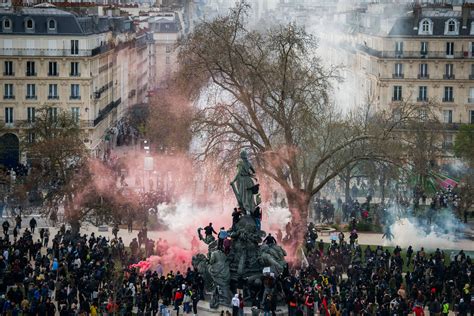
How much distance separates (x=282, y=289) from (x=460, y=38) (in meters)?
44.5

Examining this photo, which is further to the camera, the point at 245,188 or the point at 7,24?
the point at 7,24

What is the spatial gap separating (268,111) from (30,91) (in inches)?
1078

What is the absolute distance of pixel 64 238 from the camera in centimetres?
5016

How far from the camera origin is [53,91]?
7938 cm

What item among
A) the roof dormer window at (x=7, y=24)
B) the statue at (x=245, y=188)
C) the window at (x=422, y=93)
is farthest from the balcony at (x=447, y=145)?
the statue at (x=245, y=188)

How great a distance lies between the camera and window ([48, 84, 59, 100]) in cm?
7919

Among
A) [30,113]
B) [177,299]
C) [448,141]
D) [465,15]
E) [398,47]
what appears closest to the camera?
[177,299]

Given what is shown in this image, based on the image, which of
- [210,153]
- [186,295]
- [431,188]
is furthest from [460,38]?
[186,295]

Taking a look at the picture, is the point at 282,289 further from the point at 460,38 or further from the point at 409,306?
the point at 460,38

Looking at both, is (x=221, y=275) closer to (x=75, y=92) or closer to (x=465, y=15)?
(x=75, y=92)

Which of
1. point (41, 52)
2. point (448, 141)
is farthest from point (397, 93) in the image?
point (41, 52)

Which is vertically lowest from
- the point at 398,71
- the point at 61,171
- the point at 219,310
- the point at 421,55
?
the point at 219,310

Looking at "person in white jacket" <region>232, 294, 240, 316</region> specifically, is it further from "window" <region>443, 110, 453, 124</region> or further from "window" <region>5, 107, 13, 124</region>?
"window" <region>443, 110, 453, 124</region>

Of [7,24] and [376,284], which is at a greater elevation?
[7,24]
